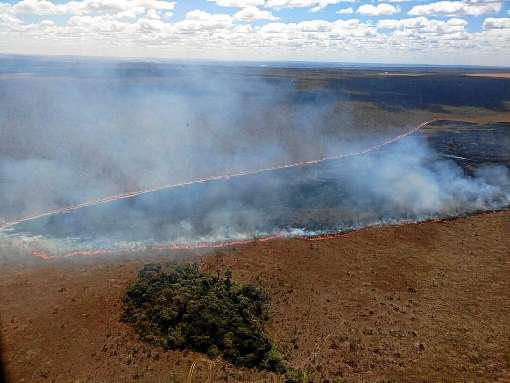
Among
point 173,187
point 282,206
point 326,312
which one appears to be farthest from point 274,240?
point 173,187

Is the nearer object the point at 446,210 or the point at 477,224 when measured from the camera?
the point at 477,224

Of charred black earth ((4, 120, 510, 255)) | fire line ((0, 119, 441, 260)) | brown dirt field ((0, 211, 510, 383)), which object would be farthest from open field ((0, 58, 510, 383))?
fire line ((0, 119, 441, 260))

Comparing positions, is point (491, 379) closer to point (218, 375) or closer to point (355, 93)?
point (218, 375)

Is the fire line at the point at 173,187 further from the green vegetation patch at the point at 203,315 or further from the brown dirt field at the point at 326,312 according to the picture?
the green vegetation patch at the point at 203,315

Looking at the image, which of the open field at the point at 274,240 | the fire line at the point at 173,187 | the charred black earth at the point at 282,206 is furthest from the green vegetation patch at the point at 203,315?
the charred black earth at the point at 282,206

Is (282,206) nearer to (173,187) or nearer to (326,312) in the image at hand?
(173,187)

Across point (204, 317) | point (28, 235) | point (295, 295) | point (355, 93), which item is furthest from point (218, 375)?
point (355, 93)
